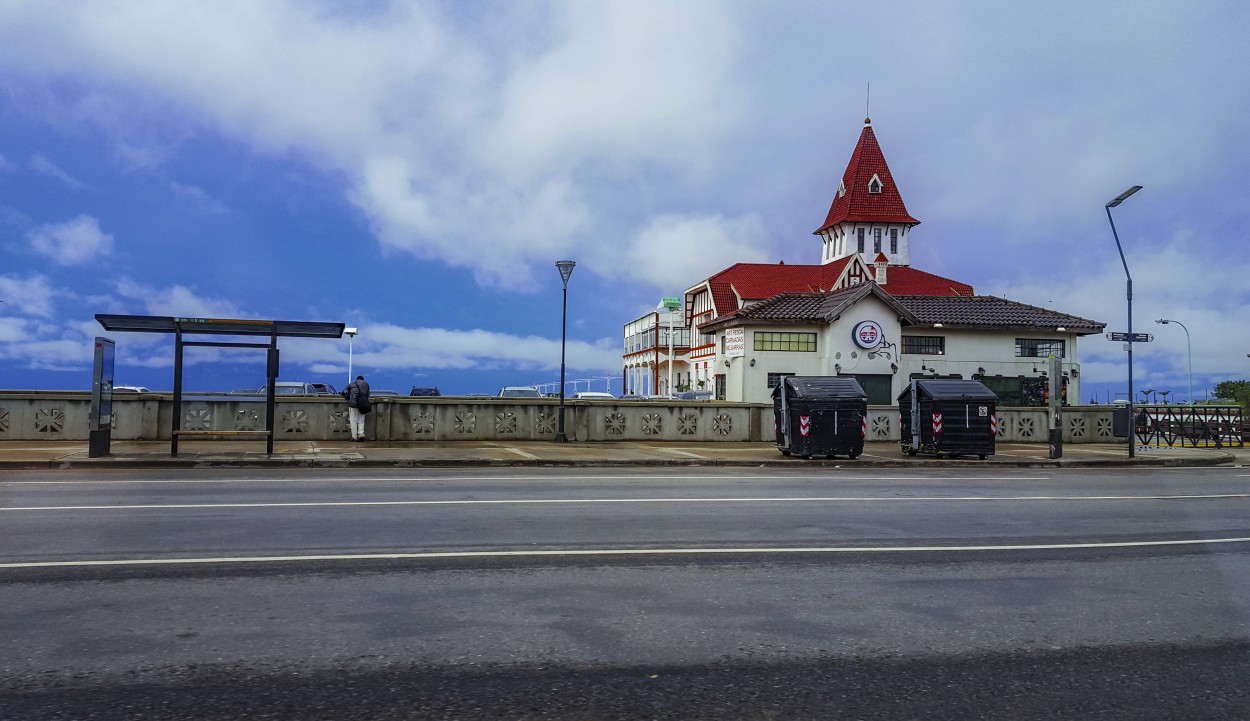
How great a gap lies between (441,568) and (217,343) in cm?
1464

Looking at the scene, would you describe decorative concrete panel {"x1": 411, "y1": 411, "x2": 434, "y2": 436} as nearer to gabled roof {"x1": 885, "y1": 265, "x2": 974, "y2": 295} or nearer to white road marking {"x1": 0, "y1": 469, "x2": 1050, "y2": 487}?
white road marking {"x1": 0, "y1": 469, "x2": 1050, "y2": 487}

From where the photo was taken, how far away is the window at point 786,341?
47625 millimetres

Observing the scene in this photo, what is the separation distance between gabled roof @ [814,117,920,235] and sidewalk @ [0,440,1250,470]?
55456mm

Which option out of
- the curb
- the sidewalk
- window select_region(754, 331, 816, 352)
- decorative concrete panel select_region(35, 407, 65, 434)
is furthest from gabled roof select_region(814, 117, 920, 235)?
decorative concrete panel select_region(35, 407, 65, 434)

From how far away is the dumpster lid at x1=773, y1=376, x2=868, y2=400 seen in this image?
72.8ft

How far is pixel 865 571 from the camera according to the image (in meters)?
7.29

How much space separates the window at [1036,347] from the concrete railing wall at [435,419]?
1980 centimetres

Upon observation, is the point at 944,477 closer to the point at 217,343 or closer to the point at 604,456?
the point at 604,456

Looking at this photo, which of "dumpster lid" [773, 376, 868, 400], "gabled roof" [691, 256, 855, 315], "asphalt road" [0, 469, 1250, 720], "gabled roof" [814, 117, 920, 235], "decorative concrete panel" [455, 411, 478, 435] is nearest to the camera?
"asphalt road" [0, 469, 1250, 720]

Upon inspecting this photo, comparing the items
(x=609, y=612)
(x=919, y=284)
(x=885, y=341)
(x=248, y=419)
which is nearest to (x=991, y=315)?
(x=885, y=341)

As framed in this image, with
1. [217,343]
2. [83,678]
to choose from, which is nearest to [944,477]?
[217,343]

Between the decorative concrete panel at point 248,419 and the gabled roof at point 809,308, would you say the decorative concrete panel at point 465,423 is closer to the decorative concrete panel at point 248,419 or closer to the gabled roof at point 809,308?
the decorative concrete panel at point 248,419

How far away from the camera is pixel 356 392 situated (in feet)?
76.4

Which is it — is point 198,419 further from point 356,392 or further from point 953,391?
point 953,391
